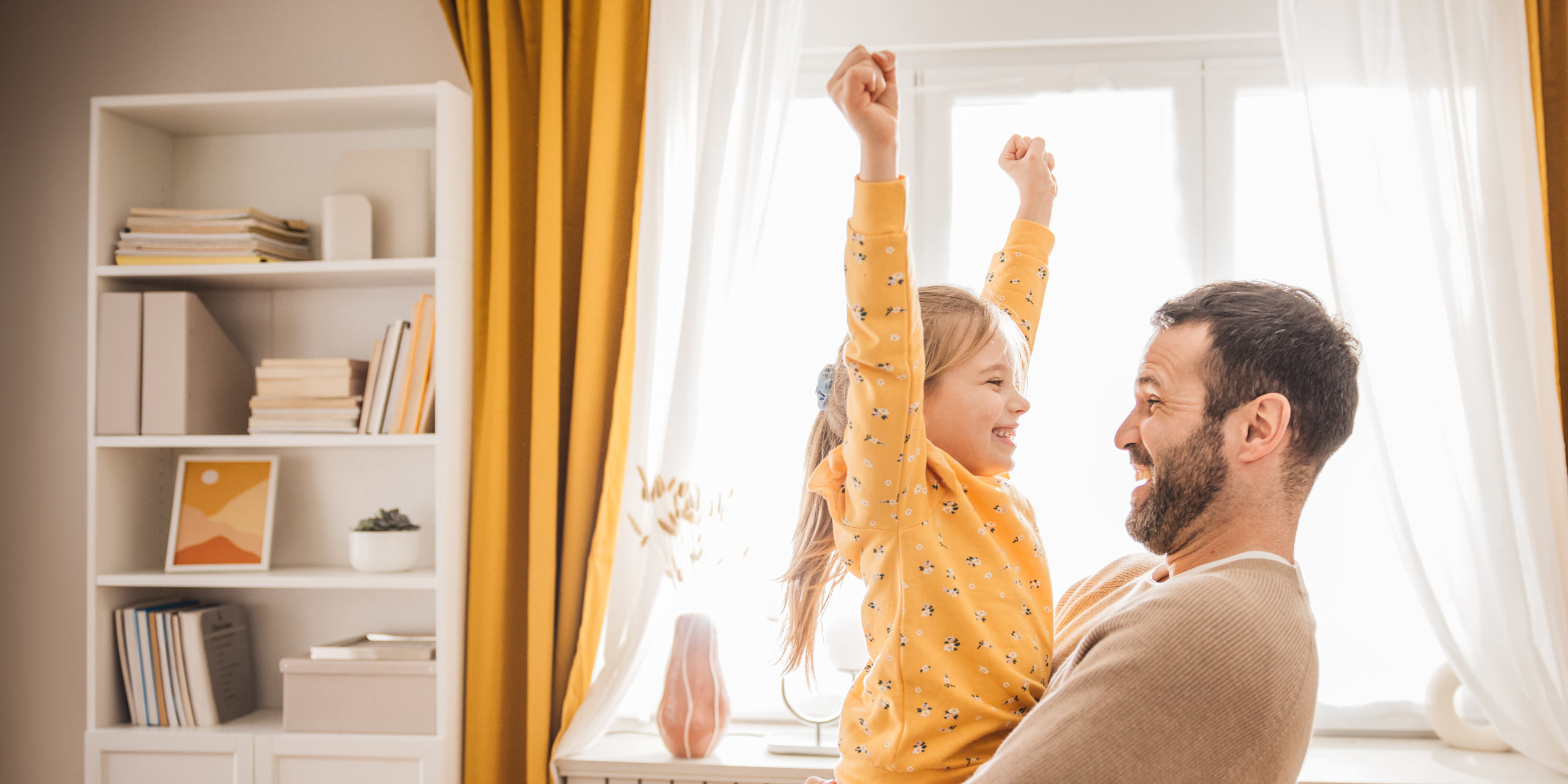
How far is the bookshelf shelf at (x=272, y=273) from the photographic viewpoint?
2086 mm

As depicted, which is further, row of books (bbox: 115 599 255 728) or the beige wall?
the beige wall

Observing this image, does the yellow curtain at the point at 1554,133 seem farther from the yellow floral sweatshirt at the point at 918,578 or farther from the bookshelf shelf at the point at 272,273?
the bookshelf shelf at the point at 272,273

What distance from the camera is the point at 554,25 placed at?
2.19 m

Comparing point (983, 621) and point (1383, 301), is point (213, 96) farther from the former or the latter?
point (1383, 301)

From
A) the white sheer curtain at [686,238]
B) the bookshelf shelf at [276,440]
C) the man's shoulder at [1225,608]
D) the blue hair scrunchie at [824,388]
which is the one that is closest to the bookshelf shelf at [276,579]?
the bookshelf shelf at [276,440]

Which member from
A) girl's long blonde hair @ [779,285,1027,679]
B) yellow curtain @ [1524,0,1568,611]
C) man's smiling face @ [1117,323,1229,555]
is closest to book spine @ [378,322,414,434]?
girl's long blonde hair @ [779,285,1027,679]

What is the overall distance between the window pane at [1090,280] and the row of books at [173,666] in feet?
6.08

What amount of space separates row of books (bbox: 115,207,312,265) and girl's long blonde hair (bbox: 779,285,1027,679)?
148 centimetres

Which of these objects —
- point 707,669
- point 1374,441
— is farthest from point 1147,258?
point 707,669

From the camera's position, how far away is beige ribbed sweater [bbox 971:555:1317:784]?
2.67 feet

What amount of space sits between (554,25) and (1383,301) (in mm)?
1878

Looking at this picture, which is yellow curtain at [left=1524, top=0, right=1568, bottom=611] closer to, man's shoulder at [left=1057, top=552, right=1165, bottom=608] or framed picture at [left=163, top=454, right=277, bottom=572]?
man's shoulder at [left=1057, top=552, right=1165, bottom=608]

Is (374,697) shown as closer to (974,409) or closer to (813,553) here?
(813,553)

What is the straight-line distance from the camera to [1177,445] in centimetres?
104
